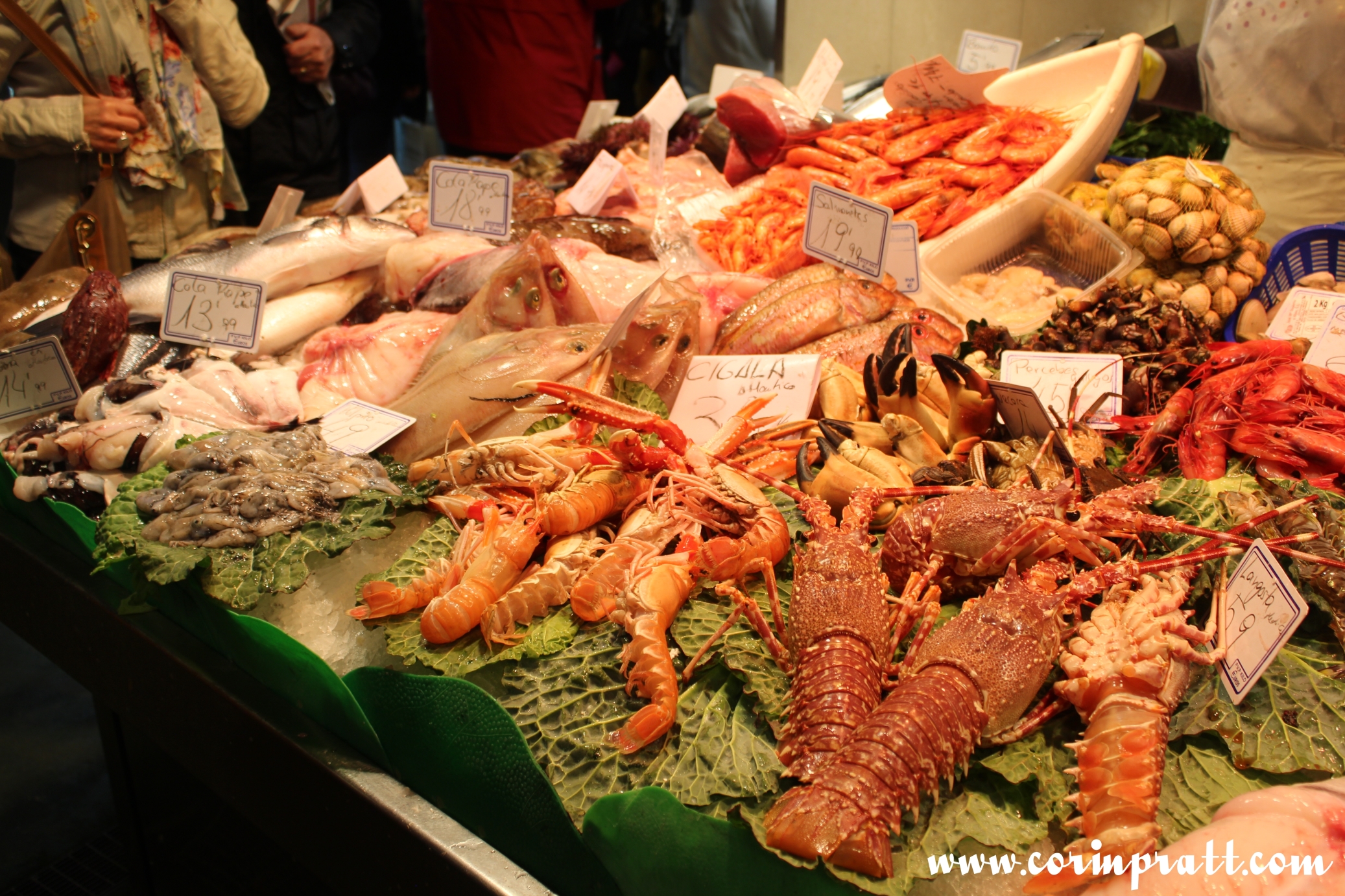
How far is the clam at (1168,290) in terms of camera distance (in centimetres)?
280

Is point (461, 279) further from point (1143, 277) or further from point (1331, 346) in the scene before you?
point (1331, 346)

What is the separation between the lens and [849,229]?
285 cm

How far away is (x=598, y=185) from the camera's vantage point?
Answer: 4.20m

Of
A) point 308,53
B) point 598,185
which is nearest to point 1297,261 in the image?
point 598,185

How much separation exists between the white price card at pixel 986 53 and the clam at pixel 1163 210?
1.91 metres

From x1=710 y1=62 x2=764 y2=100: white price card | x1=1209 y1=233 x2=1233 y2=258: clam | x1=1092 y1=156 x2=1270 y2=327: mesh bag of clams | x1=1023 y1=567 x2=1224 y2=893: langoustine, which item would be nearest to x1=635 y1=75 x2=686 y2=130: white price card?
x1=710 y1=62 x2=764 y2=100: white price card

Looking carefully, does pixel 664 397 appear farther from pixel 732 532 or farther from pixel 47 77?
pixel 47 77

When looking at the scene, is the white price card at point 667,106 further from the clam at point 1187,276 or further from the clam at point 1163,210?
the clam at point 1187,276

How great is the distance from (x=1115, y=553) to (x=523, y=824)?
4.10 feet

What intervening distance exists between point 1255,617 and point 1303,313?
5.63 ft

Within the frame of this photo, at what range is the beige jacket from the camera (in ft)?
11.9

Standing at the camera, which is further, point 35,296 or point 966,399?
point 35,296

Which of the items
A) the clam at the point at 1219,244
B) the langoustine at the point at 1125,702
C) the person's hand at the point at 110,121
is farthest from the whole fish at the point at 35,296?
the clam at the point at 1219,244

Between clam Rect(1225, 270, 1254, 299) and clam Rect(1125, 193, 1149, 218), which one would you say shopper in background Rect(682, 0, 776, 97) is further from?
clam Rect(1225, 270, 1254, 299)
